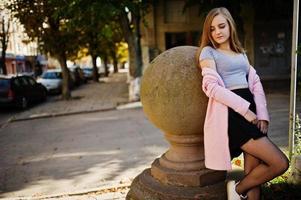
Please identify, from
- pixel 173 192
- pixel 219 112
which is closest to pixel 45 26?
pixel 173 192

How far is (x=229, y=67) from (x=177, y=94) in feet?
2.08

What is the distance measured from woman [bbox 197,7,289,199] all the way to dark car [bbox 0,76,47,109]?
588 inches

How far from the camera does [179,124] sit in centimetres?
386

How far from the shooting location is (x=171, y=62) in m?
3.91

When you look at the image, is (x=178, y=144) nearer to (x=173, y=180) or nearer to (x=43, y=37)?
(x=173, y=180)

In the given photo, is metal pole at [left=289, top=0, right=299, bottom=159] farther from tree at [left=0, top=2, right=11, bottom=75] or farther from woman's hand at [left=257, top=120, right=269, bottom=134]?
tree at [left=0, top=2, right=11, bottom=75]

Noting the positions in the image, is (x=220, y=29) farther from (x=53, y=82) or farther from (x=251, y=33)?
(x=53, y=82)

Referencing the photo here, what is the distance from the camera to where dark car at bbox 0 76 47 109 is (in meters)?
16.8

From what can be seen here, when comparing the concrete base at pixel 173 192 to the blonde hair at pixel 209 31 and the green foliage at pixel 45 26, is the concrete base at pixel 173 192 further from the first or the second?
the green foliage at pixel 45 26

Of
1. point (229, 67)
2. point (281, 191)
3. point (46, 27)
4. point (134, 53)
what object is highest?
point (46, 27)

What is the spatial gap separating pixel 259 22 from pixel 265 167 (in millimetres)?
18800

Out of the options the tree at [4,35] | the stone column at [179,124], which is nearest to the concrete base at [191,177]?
the stone column at [179,124]

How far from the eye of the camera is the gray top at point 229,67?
337 centimetres

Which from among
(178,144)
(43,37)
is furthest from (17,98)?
(178,144)
